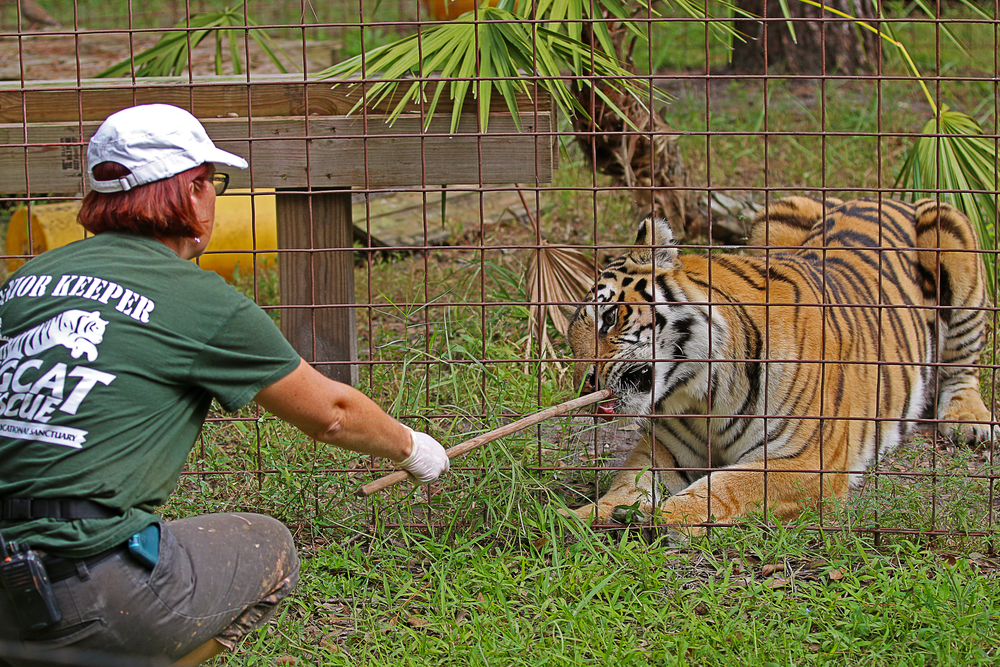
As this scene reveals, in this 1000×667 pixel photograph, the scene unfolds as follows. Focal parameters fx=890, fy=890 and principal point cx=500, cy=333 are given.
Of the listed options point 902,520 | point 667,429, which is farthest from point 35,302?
point 902,520

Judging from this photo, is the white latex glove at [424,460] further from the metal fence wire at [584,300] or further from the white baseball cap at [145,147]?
the white baseball cap at [145,147]

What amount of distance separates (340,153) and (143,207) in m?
1.69

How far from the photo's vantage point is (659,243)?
135 inches

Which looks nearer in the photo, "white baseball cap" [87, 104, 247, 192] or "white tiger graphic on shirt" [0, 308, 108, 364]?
"white tiger graphic on shirt" [0, 308, 108, 364]

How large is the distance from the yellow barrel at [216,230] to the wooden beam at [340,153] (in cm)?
194

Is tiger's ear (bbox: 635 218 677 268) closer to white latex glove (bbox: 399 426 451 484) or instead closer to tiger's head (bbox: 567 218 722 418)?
tiger's head (bbox: 567 218 722 418)

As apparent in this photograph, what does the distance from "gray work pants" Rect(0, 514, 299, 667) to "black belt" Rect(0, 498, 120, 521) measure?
0.12 metres

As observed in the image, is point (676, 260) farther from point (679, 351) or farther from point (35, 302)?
point (35, 302)

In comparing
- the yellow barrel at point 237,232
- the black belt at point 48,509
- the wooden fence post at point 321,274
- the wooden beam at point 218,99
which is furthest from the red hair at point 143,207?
the yellow barrel at point 237,232

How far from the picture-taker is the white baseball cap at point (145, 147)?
1.99 m

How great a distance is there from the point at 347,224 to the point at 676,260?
56.9 inches

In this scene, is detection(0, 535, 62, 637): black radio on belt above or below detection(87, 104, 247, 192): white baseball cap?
below

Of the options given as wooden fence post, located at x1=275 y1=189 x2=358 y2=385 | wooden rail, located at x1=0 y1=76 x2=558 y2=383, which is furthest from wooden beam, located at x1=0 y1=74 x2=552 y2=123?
wooden fence post, located at x1=275 y1=189 x2=358 y2=385

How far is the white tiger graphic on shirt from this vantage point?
6.20 ft
